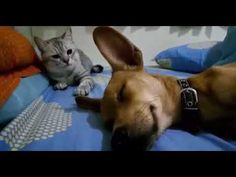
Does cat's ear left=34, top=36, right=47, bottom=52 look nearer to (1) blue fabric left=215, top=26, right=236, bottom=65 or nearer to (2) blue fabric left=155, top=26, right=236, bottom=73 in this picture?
(2) blue fabric left=155, top=26, right=236, bottom=73

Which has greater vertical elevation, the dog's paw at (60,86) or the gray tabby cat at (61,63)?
the gray tabby cat at (61,63)

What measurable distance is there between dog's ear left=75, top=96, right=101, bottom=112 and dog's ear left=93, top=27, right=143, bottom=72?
0.17 metres

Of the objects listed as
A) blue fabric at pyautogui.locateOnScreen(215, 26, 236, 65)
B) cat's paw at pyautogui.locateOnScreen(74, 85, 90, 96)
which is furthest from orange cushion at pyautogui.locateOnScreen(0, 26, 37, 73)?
blue fabric at pyautogui.locateOnScreen(215, 26, 236, 65)

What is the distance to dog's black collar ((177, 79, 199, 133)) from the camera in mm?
963

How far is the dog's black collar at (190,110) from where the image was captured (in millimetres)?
963

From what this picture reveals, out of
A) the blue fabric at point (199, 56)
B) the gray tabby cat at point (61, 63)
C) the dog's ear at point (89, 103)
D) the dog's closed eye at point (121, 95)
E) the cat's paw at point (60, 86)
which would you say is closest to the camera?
the dog's closed eye at point (121, 95)

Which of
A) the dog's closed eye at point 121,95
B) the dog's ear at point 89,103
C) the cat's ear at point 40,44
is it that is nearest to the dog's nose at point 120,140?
the dog's closed eye at point 121,95

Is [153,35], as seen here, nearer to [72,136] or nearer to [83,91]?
[83,91]

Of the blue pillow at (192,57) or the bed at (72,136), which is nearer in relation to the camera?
the bed at (72,136)

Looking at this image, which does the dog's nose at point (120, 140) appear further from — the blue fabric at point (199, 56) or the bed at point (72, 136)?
the blue fabric at point (199, 56)
